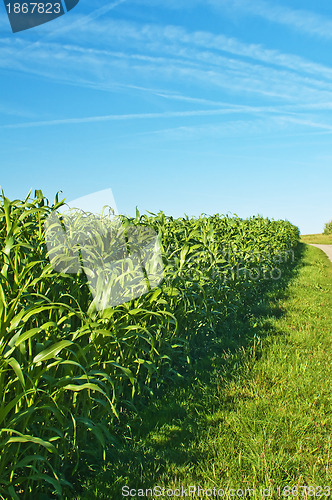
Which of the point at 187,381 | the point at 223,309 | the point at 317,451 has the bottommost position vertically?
the point at 317,451

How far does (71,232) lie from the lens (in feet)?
12.1

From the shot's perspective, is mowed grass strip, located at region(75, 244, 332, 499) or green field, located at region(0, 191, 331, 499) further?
mowed grass strip, located at region(75, 244, 332, 499)

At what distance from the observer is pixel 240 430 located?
2988mm

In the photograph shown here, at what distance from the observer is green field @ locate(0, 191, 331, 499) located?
217 centimetres

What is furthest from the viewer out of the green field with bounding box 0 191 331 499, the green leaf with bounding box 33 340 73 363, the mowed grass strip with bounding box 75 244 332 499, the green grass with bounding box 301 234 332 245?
the green grass with bounding box 301 234 332 245

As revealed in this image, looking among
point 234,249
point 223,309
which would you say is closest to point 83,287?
point 223,309

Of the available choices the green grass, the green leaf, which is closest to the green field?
the green leaf

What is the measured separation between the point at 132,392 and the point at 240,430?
928mm

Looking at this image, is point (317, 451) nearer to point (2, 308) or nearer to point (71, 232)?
point (2, 308)

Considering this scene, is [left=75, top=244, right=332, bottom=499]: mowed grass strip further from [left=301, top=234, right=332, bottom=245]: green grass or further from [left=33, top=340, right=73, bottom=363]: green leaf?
[left=301, top=234, right=332, bottom=245]: green grass

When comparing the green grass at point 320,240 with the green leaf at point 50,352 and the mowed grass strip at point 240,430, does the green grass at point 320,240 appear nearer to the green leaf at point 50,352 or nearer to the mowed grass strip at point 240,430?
the mowed grass strip at point 240,430

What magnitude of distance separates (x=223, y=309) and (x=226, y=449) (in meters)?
3.06

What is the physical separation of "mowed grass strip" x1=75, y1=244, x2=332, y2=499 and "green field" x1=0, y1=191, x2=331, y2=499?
11mm

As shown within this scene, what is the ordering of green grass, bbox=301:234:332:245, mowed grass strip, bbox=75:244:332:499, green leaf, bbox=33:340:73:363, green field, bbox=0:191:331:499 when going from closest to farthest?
green leaf, bbox=33:340:73:363 → green field, bbox=0:191:331:499 → mowed grass strip, bbox=75:244:332:499 → green grass, bbox=301:234:332:245
